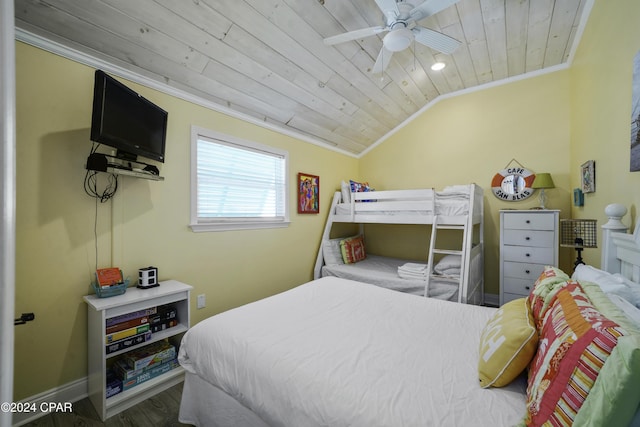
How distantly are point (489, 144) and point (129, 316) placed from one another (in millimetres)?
4035

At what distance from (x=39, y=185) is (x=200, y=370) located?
1463 millimetres

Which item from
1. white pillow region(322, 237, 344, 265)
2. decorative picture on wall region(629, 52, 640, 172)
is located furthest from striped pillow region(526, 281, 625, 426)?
white pillow region(322, 237, 344, 265)

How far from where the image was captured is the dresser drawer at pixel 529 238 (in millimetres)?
2533

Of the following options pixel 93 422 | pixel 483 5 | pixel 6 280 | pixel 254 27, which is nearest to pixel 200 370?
pixel 93 422

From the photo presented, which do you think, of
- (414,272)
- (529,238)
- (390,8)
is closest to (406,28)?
(390,8)

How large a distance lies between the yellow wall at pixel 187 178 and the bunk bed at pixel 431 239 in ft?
0.95

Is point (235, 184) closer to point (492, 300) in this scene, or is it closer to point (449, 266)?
point (449, 266)

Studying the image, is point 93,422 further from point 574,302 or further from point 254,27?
point 254,27

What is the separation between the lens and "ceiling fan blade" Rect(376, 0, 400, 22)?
5.00ft

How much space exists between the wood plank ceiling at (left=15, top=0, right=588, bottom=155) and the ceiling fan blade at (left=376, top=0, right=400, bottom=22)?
42cm

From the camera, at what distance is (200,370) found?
4.32ft

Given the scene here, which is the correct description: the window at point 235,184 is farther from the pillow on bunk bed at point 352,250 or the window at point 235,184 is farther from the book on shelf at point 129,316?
the pillow on bunk bed at point 352,250

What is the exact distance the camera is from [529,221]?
2621 mm

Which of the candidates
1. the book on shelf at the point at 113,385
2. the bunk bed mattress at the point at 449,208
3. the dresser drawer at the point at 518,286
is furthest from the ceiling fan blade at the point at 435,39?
the book on shelf at the point at 113,385
